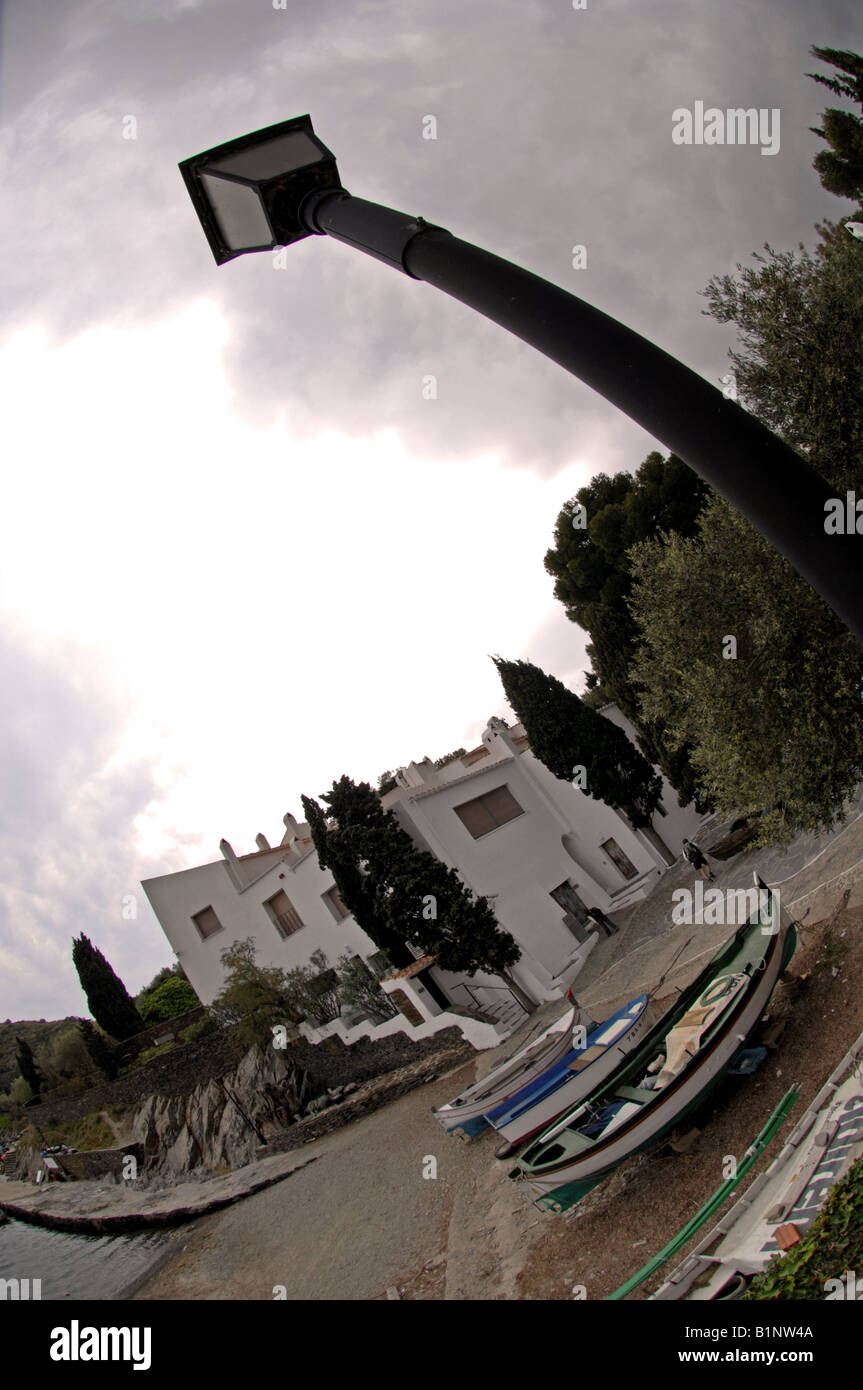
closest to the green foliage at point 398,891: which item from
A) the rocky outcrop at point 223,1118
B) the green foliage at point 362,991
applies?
the green foliage at point 362,991

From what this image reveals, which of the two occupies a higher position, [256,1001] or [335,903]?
[335,903]

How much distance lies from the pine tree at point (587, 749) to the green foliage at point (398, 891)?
604 centimetres

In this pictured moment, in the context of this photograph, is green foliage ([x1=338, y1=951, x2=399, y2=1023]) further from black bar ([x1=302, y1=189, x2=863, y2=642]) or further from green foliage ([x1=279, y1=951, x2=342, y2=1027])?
black bar ([x1=302, y1=189, x2=863, y2=642])

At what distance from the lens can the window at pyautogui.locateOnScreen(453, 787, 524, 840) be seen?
23.8 metres

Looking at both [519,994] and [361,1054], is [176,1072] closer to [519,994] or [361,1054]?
[361,1054]

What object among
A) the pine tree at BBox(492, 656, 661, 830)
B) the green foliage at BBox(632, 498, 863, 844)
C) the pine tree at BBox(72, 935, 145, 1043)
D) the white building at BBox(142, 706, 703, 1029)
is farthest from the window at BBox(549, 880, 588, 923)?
the pine tree at BBox(72, 935, 145, 1043)

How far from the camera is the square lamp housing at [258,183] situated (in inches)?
Answer: 110

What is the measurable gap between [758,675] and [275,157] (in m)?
8.78

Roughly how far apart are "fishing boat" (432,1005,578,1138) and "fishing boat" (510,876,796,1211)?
2832 mm

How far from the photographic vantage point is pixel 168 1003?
4188 cm

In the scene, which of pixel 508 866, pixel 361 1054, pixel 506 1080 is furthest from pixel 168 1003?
pixel 506 1080

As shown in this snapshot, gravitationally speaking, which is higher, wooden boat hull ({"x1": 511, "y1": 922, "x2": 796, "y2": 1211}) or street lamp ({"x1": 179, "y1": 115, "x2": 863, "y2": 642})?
street lamp ({"x1": 179, "y1": 115, "x2": 863, "y2": 642})

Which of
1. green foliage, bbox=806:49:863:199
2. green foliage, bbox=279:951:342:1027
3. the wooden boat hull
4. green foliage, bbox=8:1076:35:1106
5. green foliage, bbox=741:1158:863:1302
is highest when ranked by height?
green foliage, bbox=806:49:863:199

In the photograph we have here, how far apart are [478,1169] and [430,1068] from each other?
7.98m
